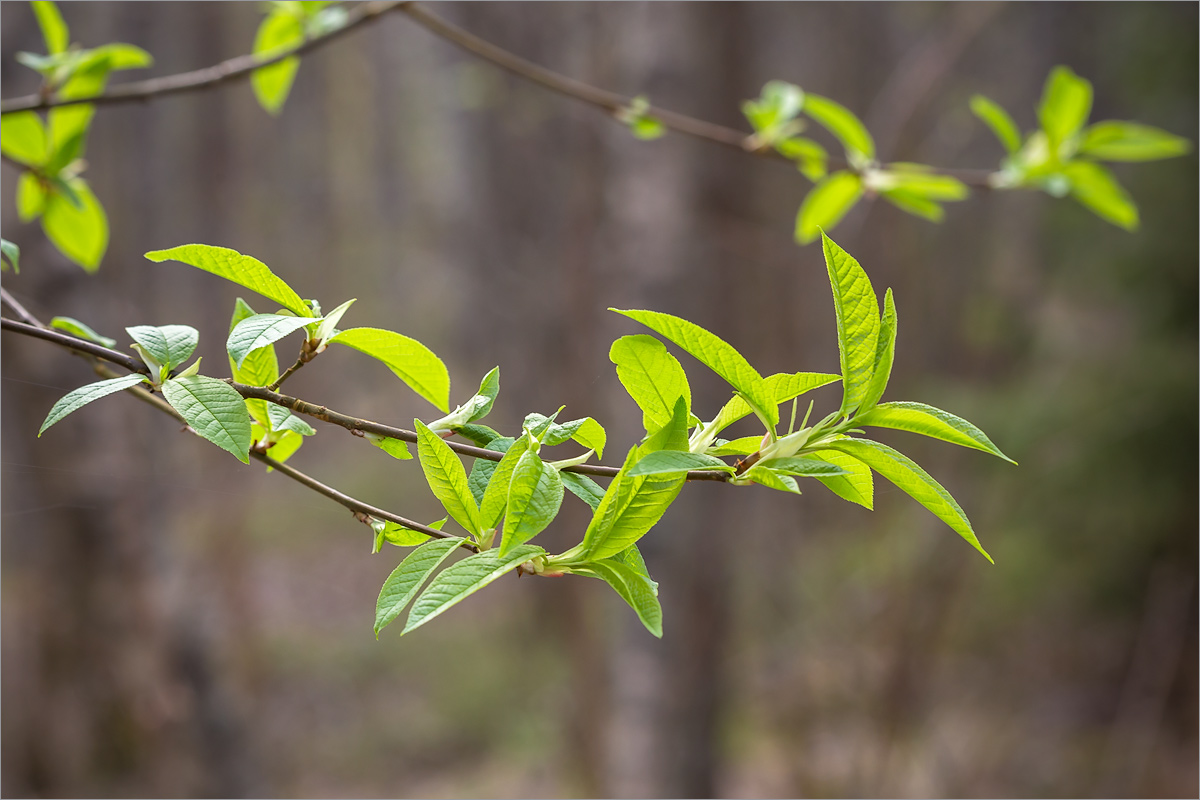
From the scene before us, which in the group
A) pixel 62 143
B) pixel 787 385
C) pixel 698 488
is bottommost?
pixel 698 488

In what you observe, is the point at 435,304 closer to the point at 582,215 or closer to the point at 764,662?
the point at 582,215

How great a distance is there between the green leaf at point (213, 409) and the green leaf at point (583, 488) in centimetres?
17

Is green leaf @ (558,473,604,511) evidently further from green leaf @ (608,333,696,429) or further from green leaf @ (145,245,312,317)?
green leaf @ (145,245,312,317)

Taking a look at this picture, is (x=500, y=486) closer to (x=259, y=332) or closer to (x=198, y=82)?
(x=259, y=332)

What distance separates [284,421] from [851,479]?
0.34 metres

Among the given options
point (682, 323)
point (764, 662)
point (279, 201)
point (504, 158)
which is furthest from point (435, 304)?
point (682, 323)

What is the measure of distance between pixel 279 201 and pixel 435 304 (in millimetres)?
1866

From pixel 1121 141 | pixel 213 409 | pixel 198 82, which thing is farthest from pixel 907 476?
pixel 1121 141

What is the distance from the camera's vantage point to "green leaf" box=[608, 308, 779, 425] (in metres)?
0.39

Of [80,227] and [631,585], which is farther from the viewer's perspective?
[80,227]

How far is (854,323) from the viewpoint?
40cm

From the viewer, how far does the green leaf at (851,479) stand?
429mm

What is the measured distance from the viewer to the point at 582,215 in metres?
3.58

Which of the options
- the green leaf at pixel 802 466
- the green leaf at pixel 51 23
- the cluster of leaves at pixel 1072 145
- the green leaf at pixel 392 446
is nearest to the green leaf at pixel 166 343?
the green leaf at pixel 392 446
